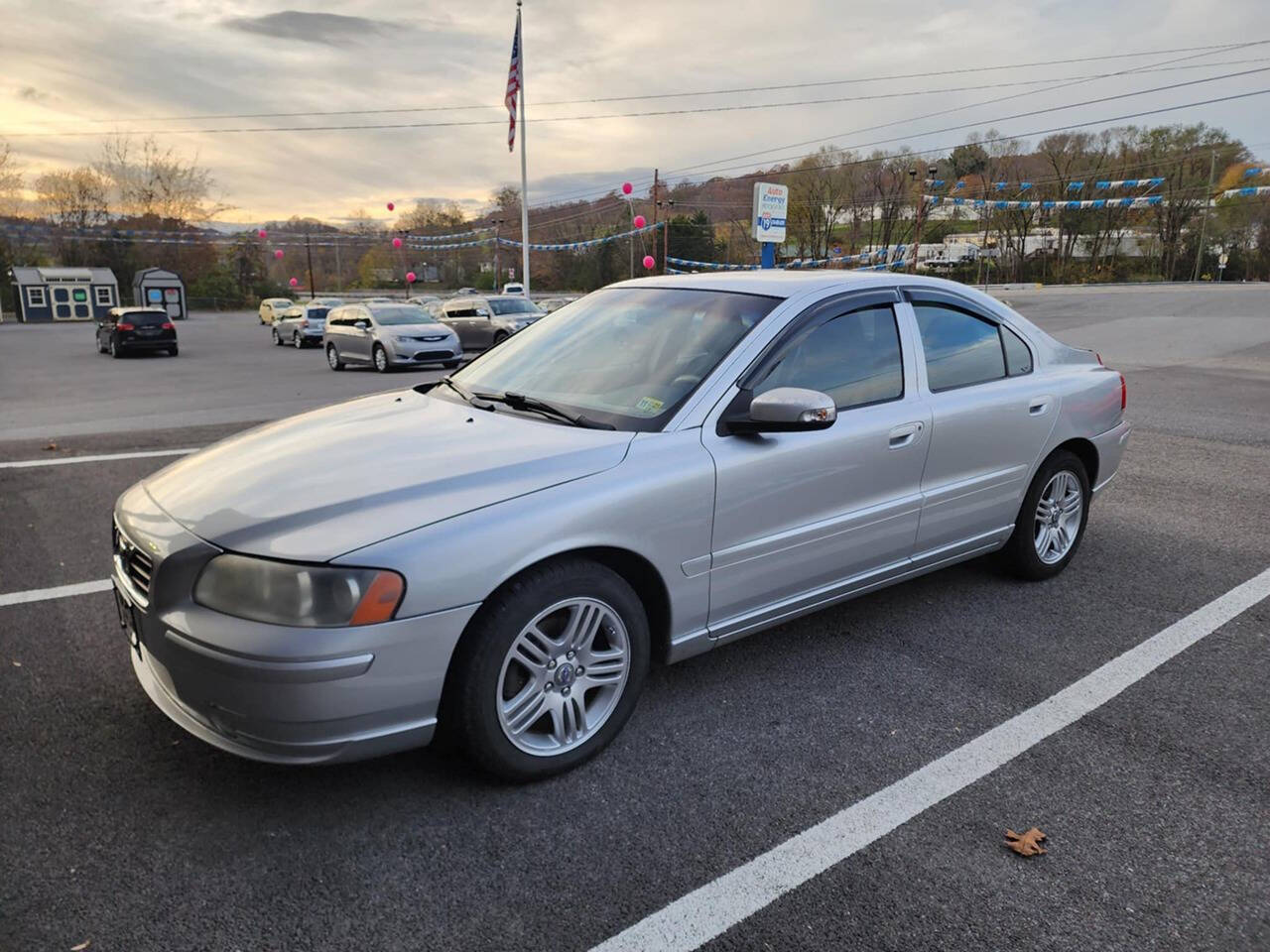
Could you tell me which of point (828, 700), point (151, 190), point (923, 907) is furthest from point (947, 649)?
point (151, 190)

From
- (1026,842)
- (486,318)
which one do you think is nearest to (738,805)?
(1026,842)

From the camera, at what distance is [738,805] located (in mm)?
2648

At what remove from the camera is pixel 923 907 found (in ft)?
7.27

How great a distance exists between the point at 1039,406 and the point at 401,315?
1742 cm

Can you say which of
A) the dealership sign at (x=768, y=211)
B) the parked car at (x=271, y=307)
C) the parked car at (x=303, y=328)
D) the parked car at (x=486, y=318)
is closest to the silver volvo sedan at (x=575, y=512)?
the parked car at (x=486, y=318)

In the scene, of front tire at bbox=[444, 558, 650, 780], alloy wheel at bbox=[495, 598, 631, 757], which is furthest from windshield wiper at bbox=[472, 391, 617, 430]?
alloy wheel at bbox=[495, 598, 631, 757]

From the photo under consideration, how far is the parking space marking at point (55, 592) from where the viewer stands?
13.9 ft

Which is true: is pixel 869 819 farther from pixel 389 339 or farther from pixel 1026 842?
pixel 389 339

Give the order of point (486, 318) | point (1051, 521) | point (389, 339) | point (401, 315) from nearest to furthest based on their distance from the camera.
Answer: point (1051, 521) < point (389, 339) < point (401, 315) < point (486, 318)

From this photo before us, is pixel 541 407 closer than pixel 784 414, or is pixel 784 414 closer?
pixel 784 414

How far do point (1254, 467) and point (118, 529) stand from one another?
8.45 metres

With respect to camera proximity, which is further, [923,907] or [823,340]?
[823,340]

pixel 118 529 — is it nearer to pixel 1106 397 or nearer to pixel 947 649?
pixel 947 649

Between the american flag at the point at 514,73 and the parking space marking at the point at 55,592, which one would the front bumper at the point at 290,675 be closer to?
the parking space marking at the point at 55,592
